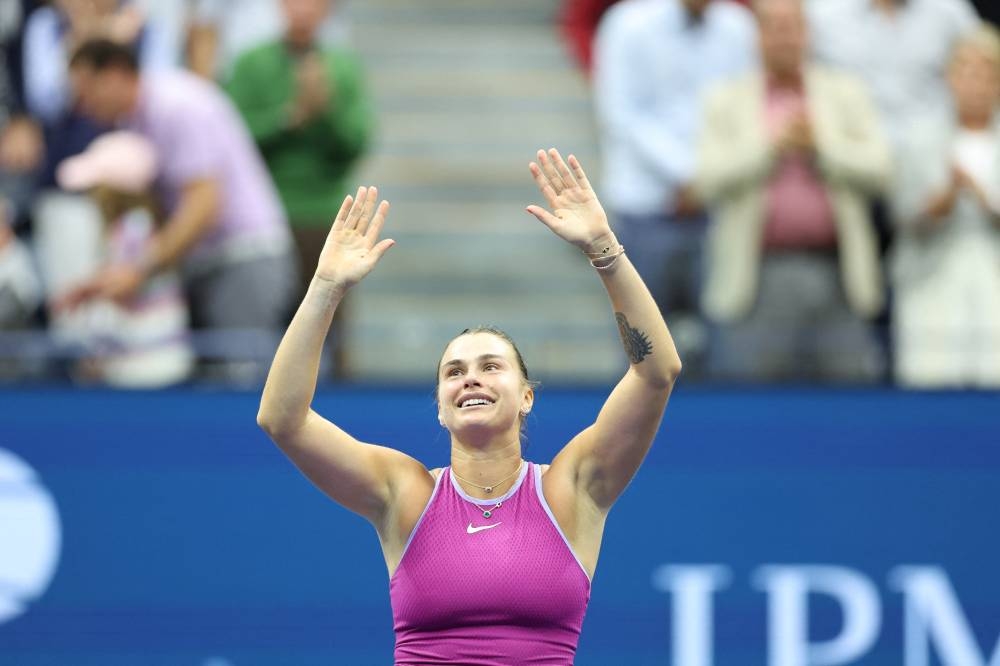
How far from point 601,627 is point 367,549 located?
97cm

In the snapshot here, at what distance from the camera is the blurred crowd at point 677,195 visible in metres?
7.64

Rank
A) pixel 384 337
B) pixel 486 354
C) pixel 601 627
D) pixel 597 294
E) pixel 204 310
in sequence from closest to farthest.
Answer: pixel 486 354, pixel 601 627, pixel 204 310, pixel 384 337, pixel 597 294

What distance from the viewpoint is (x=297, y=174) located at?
8.33m

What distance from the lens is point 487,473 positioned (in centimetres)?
492

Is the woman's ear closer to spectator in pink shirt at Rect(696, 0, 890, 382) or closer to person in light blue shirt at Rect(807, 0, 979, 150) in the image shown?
spectator in pink shirt at Rect(696, 0, 890, 382)

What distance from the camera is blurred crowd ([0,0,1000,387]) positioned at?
301 inches

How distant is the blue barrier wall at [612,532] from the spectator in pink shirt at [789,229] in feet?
0.88

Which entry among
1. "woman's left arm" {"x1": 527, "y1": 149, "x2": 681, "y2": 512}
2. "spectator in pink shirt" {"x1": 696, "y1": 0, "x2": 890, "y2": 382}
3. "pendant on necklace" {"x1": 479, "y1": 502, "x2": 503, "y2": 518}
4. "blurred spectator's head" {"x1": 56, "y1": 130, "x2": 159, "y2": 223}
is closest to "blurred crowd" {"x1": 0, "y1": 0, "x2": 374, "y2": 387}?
"blurred spectator's head" {"x1": 56, "y1": 130, "x2": 159, "y2": 223}

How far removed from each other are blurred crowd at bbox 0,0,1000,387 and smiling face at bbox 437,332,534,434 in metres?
2.66

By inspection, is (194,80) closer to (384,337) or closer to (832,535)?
(384,337)

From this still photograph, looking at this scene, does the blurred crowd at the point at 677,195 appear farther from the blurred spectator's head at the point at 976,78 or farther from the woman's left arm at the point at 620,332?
the woman's left arm at the point at 620,332

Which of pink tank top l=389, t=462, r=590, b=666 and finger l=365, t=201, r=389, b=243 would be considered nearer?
pink tank top l=389, t=462, r=590, b=666

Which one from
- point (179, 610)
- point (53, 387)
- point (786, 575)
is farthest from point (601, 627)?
point (53, 387)

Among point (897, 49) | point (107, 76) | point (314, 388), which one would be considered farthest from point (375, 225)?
point (897, 49)
